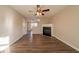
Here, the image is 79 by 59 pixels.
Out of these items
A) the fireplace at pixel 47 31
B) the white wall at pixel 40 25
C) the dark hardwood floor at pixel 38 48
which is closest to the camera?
the dark hardwood floor at pixel 38 48

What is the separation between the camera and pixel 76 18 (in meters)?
3.88

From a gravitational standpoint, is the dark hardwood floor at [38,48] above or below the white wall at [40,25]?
below

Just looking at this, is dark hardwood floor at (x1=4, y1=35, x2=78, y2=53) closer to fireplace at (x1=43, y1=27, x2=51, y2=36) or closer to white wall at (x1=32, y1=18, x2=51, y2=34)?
fireplace at (x1=43, y1=27, x2=51, y2=36)

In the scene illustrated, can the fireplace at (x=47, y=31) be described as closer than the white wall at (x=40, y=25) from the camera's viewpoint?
Yes

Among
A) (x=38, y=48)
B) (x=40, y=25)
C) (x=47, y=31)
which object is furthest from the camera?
(x=40, y=25)

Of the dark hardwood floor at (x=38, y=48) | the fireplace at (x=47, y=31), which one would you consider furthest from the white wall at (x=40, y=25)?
the dark hardwood floor at (x=38, y=48)

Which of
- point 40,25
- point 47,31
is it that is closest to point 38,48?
point 47,31

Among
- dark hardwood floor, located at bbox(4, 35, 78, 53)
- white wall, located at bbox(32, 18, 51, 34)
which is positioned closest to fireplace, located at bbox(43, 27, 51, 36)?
white wall, located at bbox(32, 18, 51, 34)

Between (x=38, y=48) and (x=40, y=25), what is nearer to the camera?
(x=38, y=48)

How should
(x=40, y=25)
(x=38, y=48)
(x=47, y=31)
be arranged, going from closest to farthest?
(x=38, y=48)
(x=47, y=31)
(x=40, y=25)

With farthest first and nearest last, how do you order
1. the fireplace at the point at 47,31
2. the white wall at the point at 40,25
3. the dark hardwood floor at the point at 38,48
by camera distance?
1. the white wall at the point at 40,25
2. the fireplace at the point at 47,31
3. the dark hardwood floor at the point at 38,48

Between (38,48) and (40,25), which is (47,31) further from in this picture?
→ (38,48)

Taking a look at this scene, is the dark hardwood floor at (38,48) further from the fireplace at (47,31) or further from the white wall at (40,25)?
the white wall at (40,25)
